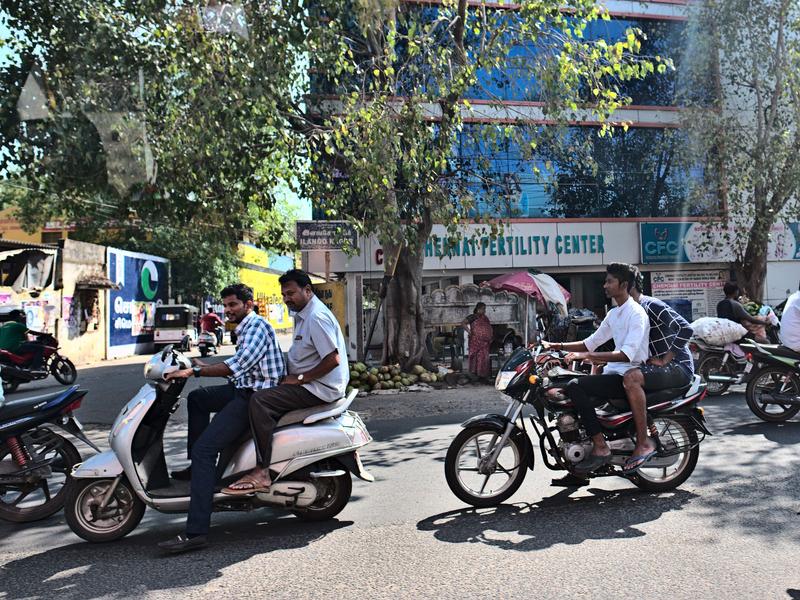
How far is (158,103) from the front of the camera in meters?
11.7

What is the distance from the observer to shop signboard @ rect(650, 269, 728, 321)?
22109mm

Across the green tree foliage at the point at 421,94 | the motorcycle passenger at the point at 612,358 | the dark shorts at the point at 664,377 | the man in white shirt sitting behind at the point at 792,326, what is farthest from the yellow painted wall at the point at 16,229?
the dark shorts at the point at 664,377

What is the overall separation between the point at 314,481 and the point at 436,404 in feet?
21.0

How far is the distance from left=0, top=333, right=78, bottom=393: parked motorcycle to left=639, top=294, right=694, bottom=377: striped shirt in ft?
39.2

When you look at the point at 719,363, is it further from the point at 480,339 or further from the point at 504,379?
the point at 504,379

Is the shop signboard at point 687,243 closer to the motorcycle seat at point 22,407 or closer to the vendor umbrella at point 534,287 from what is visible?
the vendor umbrella at point 534,287

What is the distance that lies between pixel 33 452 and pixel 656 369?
4756mm

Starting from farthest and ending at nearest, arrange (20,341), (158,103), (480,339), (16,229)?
(16,229)
(20,341)
(480,339)
(158,103)

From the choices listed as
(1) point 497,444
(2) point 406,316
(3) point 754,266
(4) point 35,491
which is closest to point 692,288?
(3) point 754,266

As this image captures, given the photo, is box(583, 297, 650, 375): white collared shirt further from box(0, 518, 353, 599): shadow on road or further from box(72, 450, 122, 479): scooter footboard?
box(72, 450, 122, 479): scooter footboard

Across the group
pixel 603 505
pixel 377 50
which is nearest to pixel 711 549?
pixel 603 505

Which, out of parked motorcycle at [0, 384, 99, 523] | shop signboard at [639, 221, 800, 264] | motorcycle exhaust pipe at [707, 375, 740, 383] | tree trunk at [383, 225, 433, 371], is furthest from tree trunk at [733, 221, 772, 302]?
parked motorcycle at [0, 384, 99, 523]

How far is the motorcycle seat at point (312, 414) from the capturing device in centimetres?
440

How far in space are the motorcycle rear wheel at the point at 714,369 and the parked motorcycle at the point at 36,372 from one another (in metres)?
12.4
